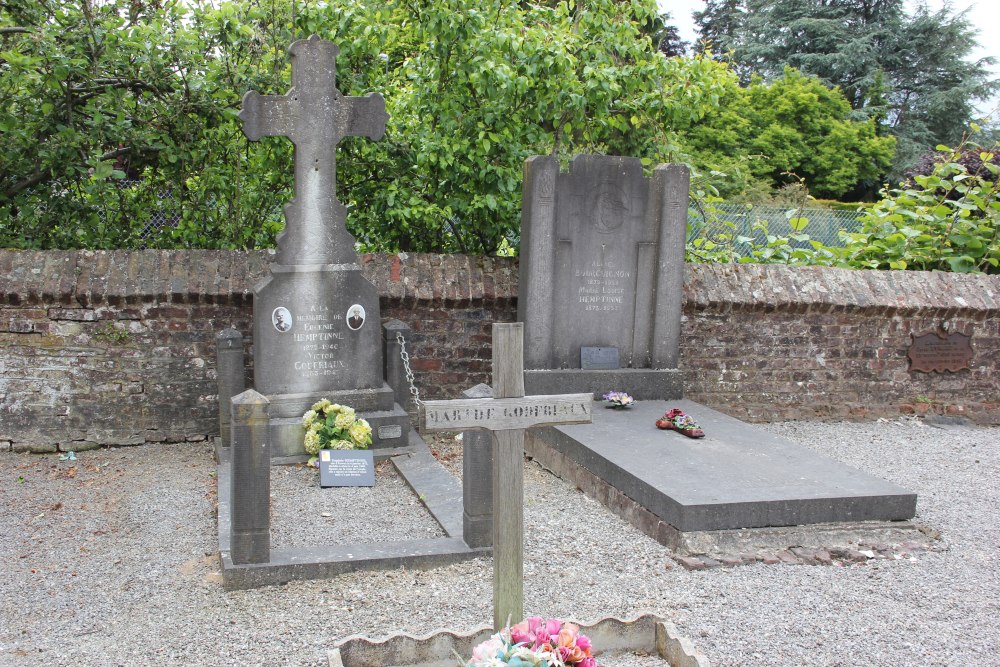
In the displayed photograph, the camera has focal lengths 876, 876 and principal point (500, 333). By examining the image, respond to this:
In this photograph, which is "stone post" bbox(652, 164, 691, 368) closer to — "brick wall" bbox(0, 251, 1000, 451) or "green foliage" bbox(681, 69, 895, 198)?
"brick wall" bbox(0, 251, 1000, 451)

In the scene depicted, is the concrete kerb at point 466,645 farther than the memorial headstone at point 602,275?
No

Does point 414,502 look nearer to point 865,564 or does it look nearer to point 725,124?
point 865,564

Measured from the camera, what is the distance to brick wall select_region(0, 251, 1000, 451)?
7.14 m

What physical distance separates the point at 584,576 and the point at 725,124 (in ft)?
79.5

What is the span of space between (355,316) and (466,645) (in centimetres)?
423

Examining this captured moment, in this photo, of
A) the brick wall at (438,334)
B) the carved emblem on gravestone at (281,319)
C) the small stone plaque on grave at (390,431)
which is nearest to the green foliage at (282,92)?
the brick wall at (438,334)

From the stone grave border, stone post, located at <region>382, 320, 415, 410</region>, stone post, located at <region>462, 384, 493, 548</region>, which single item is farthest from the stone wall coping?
stone post, located at <region>462, 384, 493, 548</region>

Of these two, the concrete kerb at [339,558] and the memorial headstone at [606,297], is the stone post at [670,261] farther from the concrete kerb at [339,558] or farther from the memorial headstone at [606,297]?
the concrete kerb at [339,558]

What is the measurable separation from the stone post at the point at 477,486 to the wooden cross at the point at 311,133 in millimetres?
2740

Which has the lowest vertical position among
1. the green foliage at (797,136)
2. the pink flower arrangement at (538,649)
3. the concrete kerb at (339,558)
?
the concrete kerb at (339,558)

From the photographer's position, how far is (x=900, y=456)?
774cm

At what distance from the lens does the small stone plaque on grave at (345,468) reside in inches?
248

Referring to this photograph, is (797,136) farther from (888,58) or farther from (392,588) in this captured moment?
(392,588)

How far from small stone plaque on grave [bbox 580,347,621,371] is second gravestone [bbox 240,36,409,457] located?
1752 millimetres
